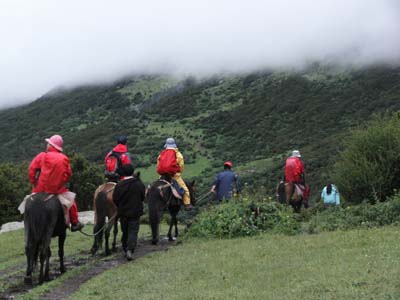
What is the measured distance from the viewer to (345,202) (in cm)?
1755

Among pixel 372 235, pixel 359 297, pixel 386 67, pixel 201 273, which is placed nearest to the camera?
pixel 359 297

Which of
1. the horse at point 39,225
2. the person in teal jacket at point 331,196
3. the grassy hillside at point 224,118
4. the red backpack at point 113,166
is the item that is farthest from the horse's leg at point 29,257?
the grassy hillside at point 224,118

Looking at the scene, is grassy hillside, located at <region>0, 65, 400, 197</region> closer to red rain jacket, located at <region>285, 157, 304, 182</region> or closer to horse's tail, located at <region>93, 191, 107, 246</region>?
red rain jacket, located at <region>285, 157, 304, 182</region>

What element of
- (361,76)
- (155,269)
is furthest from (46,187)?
(361,76)

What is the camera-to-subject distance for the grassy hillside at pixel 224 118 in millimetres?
81938

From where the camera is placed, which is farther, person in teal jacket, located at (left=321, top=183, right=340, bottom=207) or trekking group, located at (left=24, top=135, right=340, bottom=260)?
person in teal jacket, located at (left=321, top=183, right=340, bottom=207)

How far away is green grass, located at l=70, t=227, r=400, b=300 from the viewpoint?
7.56 meters

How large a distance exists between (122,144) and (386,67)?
107487mm

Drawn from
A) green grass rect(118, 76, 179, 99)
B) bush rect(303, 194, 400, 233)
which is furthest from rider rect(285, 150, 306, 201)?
green grass rect(118, 76, 179, 99)

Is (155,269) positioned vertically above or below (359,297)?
below

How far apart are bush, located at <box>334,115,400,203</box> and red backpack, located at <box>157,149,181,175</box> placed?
17.5ft

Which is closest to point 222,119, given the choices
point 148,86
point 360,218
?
point 148,86

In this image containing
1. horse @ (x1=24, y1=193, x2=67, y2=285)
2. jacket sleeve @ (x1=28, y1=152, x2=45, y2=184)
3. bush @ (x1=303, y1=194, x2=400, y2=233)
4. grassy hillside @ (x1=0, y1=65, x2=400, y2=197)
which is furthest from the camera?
grassy hillside @ (x1=0, y1=65, x2=400, y2=197)

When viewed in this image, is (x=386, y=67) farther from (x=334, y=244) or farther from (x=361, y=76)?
(x=334, y=244)
